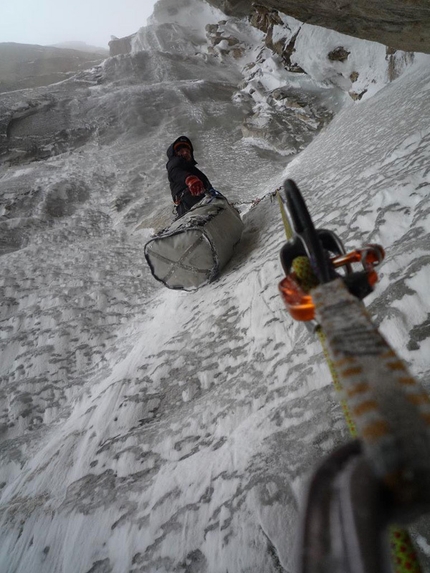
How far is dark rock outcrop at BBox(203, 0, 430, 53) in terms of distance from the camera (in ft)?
9.77

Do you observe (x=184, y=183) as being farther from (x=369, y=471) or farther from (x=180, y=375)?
(x=369, y=471)

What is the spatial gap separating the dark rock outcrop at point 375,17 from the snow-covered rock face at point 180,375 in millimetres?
683

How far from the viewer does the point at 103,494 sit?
1481mm

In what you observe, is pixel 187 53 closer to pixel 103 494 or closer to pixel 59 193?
pixel 59 193

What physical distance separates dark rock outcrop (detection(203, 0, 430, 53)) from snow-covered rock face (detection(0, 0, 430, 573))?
2.24ft

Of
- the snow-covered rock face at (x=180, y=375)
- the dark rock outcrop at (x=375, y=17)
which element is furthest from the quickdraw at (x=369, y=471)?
the dark rock outcrop at (x=375, y=17)

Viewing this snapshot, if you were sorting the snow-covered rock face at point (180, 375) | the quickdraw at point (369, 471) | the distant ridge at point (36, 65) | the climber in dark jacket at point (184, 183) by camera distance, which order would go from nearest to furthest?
the quickdraw at point (369, 471) → the snow-covered rock face at point (180, 375) → the climber in dark jacket at point (184, 183) → the distant ridge at point (36, 65)

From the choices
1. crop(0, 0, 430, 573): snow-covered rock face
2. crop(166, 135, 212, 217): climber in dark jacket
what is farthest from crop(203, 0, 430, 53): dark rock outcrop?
crop(166, 135, 212, 217): climber in dark jacket

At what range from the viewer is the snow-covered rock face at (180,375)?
3.94 feet

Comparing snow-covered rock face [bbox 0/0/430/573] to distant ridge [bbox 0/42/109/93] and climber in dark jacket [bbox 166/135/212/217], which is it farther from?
distant ridge [bbox 0/42/109/93]

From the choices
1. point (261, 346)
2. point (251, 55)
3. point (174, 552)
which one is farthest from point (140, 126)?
point (174, 552)

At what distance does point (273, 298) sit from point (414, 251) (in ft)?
2.69

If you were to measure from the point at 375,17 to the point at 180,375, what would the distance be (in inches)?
161

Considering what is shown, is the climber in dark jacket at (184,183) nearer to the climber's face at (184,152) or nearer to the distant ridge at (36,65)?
the climber's face at (184,152)
